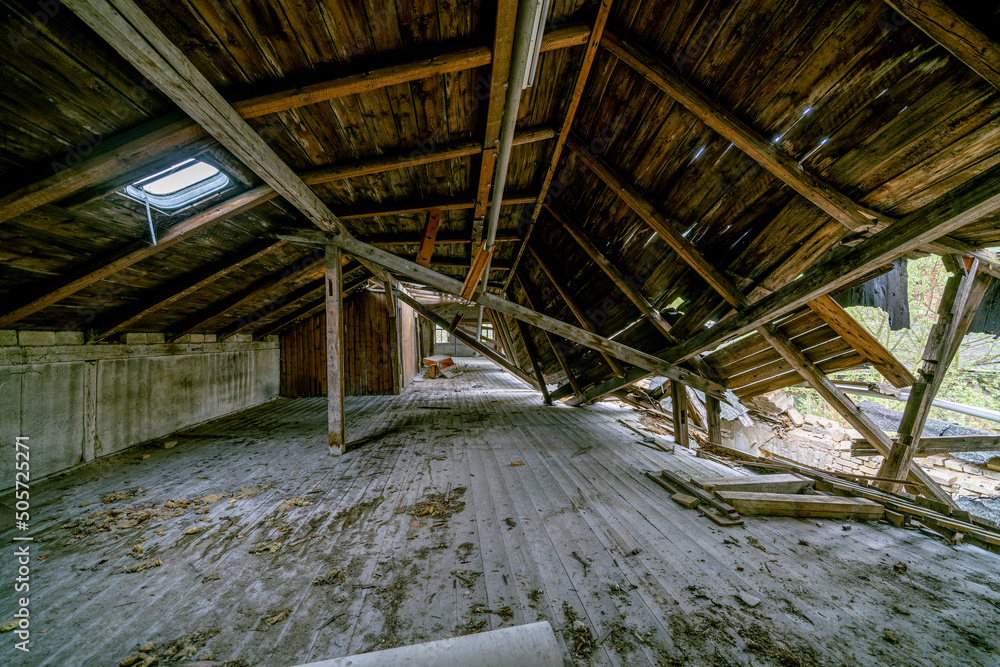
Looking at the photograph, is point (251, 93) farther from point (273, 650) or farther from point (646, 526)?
point (646, 526)

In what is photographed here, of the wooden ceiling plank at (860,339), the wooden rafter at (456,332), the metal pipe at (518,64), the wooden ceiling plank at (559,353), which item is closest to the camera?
the metal pipe at (518,64)

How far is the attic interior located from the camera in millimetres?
1606

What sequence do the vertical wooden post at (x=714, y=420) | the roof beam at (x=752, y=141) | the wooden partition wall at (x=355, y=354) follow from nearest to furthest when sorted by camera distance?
1. the roof beam at (x=752, y=141)
2. the vertical wooden post at (x=714, y=420)
3. the wooden partition wall at (x=355, y=354)

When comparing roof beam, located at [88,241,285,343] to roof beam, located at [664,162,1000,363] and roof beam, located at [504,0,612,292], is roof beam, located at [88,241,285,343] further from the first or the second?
roof beam, located at [664,162,1000,363]

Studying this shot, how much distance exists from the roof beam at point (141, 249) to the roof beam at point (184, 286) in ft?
3.34

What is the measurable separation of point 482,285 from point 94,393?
5.26 m

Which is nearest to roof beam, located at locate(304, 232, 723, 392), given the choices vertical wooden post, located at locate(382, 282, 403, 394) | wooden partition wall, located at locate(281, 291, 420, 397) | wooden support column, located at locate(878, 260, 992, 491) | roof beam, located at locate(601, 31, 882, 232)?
wooden support column, located at locate(878, 260, 992, 491)

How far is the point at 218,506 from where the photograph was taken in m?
2.92

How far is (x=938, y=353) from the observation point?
330 cm

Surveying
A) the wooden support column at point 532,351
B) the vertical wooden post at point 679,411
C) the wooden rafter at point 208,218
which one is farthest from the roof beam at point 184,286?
the vertical wooden post at point 679,411

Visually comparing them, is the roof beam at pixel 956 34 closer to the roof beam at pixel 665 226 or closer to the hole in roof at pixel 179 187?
the roof beam at pixel 665 226

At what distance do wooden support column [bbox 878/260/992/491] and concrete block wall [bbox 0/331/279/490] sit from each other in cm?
936

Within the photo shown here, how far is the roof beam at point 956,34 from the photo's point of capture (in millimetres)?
1467

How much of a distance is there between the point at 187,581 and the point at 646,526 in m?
3.13
